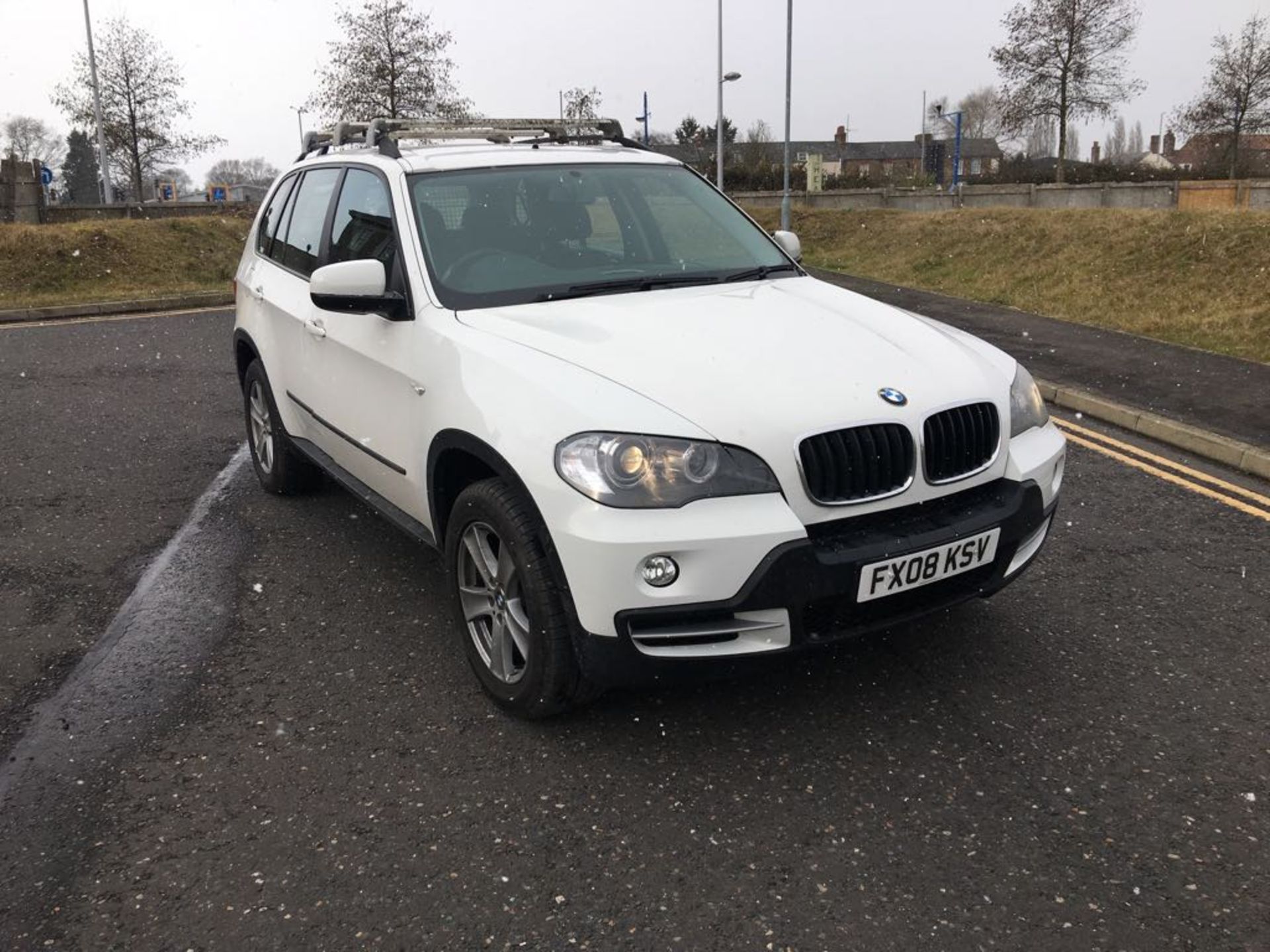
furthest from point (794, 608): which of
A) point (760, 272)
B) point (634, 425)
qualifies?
point (760, 272)

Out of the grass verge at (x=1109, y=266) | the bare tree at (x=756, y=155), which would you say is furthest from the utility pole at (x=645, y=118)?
the grass verge at (x=1109, y=266)

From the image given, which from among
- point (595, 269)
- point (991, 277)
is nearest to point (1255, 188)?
point (991, 277)

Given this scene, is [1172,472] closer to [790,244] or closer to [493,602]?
[790,244]

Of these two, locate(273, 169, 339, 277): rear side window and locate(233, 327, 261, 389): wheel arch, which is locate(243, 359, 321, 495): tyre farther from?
locate(273, 169, 339, 277): rear side window

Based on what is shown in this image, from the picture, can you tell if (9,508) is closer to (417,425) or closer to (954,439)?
(417,425)

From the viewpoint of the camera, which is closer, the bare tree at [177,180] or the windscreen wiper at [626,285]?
the windscreen wiper at [626,285]

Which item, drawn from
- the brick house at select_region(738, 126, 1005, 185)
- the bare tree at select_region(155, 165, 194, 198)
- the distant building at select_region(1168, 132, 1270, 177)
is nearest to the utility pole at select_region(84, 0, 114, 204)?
the bare tree at select_region(155, 165, 194, 198)

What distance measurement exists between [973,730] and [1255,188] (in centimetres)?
2471

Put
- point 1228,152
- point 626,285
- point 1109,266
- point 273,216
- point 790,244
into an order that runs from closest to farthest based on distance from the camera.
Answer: point 626,285, point 790,244, point 273,216, point 1109,266, point 1228,152

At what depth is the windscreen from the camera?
394 centimetres

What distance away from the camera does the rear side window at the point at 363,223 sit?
4.16 meters

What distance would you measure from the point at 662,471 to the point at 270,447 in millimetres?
3563

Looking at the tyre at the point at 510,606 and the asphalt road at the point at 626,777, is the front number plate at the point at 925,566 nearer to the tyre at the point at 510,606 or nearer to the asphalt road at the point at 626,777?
the asphalt road at the point at 626,777

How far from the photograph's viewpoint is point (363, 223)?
4.45 metres
